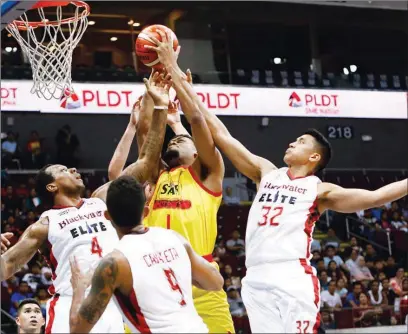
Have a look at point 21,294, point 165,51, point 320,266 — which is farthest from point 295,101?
point 165,51

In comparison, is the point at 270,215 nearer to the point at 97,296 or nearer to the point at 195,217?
the point at 195,217

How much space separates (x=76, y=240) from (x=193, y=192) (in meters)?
0.88

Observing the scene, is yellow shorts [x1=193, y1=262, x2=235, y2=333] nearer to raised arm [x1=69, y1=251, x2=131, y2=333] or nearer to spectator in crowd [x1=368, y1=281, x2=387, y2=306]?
raised arm [x1=69, y1=251, x2=131, y2=333]

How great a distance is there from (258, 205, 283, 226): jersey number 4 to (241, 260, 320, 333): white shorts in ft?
0.88

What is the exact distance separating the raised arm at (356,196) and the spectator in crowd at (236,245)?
432 inches

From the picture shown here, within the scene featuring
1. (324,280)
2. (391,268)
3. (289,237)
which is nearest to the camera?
(289,237)

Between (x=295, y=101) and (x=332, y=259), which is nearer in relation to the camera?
(x=332, y=259)

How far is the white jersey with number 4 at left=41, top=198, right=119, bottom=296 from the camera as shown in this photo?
19.4 feet

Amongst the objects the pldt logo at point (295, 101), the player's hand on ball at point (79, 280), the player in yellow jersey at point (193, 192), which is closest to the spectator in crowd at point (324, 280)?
the pldt logo at point (295, 101)

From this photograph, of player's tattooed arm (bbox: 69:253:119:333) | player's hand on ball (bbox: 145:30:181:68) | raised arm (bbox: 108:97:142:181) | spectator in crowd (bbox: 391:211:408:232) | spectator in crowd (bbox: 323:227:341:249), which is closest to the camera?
player's tattooed arm (bbox: 69:253:119:333)

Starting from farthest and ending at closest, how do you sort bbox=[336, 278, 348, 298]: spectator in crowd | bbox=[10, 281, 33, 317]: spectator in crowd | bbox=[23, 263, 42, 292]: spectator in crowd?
bbox=[336, 278, 348, 298]: spectator in crowd → bbox=[23, 263, 42, 292]: spectator in crowd → bbox=[10, 281, 33, 317]: spectator in crowd

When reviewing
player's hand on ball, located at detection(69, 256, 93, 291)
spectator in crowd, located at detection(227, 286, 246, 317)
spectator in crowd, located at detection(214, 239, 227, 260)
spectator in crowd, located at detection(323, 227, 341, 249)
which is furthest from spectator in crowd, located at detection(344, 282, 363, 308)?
player's hand on ball, located at detection(69, 256, 93, 291)

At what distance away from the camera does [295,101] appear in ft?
62.7

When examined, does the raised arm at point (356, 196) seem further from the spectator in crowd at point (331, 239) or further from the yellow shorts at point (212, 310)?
the spectator in crowd at point (331, 239)
